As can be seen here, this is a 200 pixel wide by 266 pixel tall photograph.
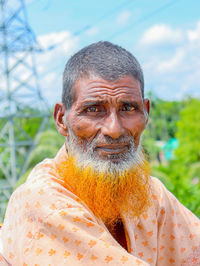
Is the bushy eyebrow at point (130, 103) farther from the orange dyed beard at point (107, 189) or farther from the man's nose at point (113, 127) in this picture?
the orange dyed beard at point (107, 189)

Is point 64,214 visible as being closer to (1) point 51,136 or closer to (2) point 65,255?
(2) point 65,255

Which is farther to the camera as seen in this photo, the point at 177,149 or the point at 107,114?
the point at 177,149

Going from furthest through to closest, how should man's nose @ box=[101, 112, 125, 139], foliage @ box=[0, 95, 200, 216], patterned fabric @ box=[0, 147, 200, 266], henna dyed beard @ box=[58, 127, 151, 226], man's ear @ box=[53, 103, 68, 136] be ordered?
foliage @ box=[0, 95, 200, 216]
man's ear @ box=[53, 103, 68, 136]
henna dyed beard @ box=[58, 127, 151, 226]
man's nose @ box=[101, 112, 125, 139]
patterned fabric @ box=[0, 147, 200, 266]

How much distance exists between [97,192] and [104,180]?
69mm

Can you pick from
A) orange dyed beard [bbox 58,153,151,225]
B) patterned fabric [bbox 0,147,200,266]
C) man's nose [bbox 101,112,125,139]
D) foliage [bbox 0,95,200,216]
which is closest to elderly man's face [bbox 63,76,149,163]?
man's nose [bbox 101,112,125,139]

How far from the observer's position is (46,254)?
144cm

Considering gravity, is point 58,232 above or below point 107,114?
below

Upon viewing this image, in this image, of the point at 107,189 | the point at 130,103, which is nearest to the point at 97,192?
the point at 107,189

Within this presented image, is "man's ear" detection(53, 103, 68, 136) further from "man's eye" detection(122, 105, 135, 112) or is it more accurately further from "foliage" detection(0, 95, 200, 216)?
"foliage" detection(0, 95, 200, 216)

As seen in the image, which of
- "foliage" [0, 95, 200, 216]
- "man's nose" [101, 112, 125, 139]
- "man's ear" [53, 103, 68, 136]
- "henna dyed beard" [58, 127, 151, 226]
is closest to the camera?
"man's nose" [101, 112, 125, 139]

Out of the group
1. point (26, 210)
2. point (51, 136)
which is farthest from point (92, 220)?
point (51, 136)

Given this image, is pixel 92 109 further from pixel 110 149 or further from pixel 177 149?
pixel 177 149

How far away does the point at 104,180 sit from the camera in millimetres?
1751

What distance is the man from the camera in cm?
147
